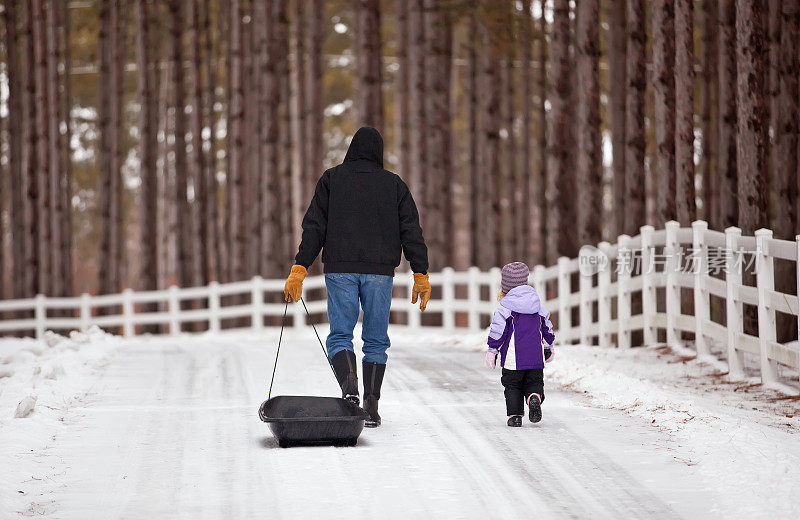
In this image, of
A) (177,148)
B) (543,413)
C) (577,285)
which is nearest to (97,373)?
(543,413)

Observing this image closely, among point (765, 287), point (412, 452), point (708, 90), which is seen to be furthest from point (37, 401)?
point (708, 90)

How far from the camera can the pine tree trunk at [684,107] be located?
14.9 meters

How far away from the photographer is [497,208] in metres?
26.0

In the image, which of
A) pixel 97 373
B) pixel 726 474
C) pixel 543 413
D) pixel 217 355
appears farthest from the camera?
pixel 217 355

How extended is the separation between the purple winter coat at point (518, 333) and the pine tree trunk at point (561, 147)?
9.35 m

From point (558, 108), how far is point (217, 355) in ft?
21.8

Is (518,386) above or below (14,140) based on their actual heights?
below

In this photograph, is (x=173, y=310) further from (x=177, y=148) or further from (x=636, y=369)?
(x=636, y=369)

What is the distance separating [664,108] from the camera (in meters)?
15.4

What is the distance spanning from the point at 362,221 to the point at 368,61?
43.9ft

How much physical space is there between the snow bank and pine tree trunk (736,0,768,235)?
734cm

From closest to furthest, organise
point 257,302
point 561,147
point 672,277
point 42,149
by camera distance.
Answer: point 672,277
point 561,147
point 257,302
point 42,149

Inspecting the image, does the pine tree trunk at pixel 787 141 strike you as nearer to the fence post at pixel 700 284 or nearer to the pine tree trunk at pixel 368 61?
the fence post at pixel 700 284

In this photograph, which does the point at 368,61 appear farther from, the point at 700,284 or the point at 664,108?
the point at 700,284
